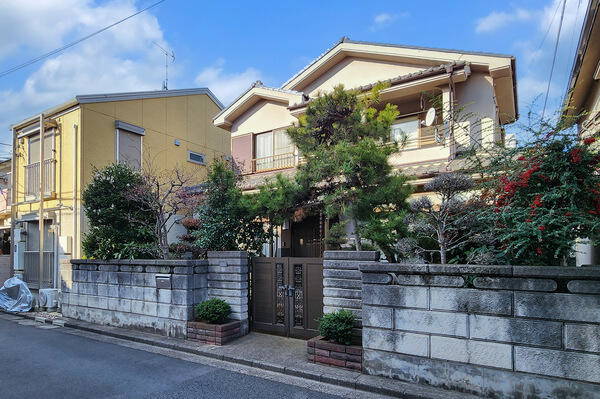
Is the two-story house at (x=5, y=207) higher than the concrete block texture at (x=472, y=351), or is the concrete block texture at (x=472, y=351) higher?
the two-story house at (x=5, y=207)

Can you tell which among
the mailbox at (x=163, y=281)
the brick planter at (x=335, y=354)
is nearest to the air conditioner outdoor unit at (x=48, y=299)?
the mailbox at (x=163, y=281)

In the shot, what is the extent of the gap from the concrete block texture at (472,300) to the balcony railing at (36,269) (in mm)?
12010

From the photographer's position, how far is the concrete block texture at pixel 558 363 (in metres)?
3.78

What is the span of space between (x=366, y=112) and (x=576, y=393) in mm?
4819

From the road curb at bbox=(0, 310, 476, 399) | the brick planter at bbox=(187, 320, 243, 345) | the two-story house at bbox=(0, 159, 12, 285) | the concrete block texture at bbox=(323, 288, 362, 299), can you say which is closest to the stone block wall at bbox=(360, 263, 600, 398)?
the road curb at bbox=(0, 310, 476, 399)

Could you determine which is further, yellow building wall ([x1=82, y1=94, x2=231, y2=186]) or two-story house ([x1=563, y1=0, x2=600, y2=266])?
yellow building wall ([x1=82, y1=94, x2=231, y2=186])

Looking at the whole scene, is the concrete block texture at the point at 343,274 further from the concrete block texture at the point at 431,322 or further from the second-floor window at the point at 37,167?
the second-floor window at the point at 37,167

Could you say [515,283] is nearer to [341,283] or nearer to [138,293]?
[341,283]

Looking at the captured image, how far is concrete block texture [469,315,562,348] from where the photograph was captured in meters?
3.96

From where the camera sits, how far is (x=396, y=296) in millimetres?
4914

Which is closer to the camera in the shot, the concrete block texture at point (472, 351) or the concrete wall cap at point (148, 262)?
the concrete block texture at point (472, 351)

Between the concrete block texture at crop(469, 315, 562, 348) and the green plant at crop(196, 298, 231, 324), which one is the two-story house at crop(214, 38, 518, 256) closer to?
the green plant at crop(196, 298, 231, 324)

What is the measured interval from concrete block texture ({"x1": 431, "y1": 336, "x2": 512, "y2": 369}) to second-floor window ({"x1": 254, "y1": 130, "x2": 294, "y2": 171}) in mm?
8904

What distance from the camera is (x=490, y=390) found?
423cm
